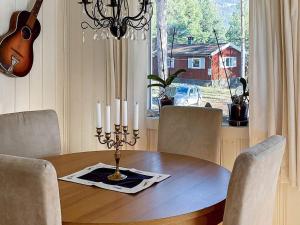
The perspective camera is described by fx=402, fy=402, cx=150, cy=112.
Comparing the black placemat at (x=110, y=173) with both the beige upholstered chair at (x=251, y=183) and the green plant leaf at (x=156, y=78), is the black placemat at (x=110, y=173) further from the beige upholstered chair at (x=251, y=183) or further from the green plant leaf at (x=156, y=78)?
the green plant leaf at (x=156, y=78)

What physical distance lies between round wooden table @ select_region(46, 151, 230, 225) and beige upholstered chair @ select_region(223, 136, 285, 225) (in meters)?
0.15

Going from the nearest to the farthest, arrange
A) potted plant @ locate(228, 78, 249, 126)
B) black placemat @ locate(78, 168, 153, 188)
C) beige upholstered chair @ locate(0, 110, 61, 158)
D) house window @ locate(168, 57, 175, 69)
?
black placemat @ locate(78, 168, 153, 188)
beige upholstered chair @ locate(0, 110, 61, 158)
potted plant @ locate(228, 78, 249, 126)
house window @ locate(168, 57, 175, 69)

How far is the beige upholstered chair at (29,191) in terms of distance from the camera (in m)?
1.23

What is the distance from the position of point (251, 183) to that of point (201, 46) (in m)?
2.10

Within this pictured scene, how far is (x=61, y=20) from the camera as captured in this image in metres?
3.44

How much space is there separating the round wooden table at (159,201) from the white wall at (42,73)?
1034 millimetres

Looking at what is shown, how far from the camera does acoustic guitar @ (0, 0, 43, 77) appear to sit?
2.82 meters

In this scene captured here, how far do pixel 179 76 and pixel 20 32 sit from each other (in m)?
1.33

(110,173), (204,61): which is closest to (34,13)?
(204,61)

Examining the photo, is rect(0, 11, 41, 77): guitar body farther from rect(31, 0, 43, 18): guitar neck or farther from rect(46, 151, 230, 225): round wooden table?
rect(46, 151, 230, 225): round wooden table

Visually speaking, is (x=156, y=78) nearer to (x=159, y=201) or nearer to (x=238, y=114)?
(x=238, y=114)

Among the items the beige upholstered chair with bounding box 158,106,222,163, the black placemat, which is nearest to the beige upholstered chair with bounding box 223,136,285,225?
the black placemat

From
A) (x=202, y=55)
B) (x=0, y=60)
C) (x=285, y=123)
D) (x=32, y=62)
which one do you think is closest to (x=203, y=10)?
(x=202, y=55)

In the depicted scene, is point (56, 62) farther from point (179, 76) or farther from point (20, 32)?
point (179, 76)
